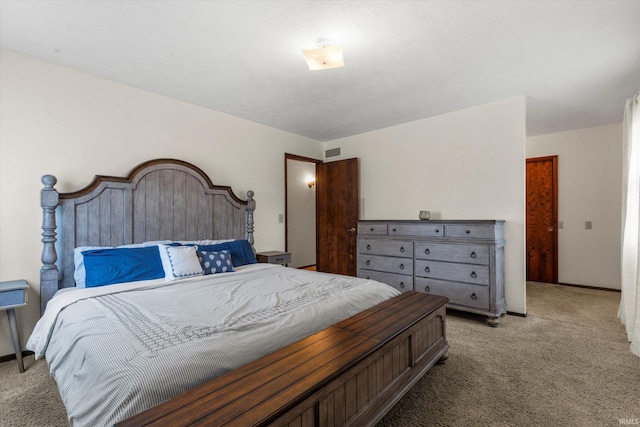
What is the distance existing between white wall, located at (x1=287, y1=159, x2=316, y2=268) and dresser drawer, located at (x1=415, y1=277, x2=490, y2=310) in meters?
3.08

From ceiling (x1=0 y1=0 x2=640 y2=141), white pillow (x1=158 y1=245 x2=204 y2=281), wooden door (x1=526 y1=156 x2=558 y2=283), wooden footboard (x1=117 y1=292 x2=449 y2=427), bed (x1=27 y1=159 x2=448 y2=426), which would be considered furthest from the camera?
wooden door (x1=526 y1=156 x2=558 y2=283)

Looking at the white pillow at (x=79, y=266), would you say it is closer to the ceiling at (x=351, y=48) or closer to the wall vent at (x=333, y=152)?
the ceiling at (x=351, y=48)

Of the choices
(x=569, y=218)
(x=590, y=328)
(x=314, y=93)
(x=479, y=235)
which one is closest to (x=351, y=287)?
(x=479, y=235)

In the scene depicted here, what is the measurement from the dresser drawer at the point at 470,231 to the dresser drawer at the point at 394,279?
2.49 feet

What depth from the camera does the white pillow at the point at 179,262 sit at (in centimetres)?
259

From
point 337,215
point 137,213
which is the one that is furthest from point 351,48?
point 337,215

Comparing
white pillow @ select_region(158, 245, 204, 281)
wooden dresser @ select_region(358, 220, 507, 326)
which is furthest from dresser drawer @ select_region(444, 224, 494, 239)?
white pillow @ select_region(158, 245, 204, 281)

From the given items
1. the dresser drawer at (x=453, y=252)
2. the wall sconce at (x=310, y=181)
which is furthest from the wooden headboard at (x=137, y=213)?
the wall sconce at (x=310, y=181)

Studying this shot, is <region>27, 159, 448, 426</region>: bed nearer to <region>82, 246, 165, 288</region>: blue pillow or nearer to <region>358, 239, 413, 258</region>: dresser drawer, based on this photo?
<region>82, 246, 165, 288</region>: blue pillow

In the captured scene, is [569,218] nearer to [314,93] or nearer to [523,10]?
[523,10]

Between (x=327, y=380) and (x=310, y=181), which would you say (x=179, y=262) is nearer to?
(x=327, y=380)

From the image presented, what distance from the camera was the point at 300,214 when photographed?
6.46 meters

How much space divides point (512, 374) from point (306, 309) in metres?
1.65

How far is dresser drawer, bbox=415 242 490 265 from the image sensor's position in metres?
3.21
